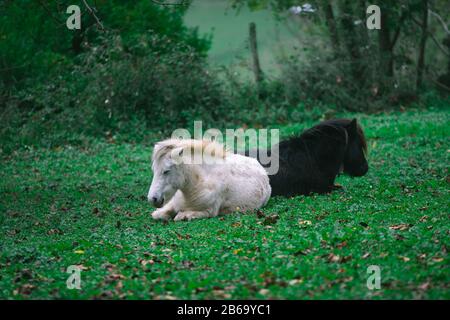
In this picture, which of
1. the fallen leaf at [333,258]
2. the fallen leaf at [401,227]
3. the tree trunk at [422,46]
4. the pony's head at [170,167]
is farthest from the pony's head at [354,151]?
the tree trunk at [422,46]

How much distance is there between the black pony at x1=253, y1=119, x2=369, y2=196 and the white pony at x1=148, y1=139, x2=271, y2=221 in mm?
873

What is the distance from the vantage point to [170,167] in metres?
11.0

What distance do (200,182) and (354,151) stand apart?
3.43 meters

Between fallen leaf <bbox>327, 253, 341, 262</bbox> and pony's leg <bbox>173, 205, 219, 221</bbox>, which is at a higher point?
fallen leaf <bbox>327, 253, 341, 262</bbox>

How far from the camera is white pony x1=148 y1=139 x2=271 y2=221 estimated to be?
11008 millimetres

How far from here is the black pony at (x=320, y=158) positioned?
12.8m

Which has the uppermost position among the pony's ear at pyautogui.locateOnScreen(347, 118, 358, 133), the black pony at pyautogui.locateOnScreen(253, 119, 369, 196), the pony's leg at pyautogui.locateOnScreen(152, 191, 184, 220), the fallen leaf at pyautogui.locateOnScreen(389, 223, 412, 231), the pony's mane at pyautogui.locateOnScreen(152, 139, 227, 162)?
the pony's ear at pyautogui.locateOnScreen(347, 118, 358, 133)

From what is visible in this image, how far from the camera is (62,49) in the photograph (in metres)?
22.5

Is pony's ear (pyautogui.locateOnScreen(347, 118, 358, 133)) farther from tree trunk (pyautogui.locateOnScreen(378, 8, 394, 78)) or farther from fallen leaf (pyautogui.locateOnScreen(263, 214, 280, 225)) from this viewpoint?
tree trunk (pyautogui.locateOnScreen(378, 8, 394, 78))

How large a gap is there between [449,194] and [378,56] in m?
13.1

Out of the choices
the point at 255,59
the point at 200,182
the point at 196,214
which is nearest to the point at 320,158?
the point at 200,182

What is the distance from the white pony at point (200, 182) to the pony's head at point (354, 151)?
2.11m

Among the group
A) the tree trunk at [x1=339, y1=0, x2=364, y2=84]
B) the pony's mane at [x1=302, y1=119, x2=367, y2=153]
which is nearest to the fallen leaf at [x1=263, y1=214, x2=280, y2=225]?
the pony's mane at [x1=302, y1=119, x2=367, y2=153]
